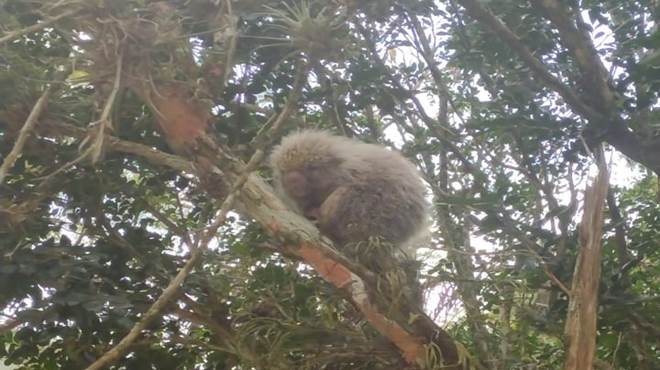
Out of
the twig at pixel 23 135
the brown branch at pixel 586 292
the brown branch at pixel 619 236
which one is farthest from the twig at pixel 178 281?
the brown branch at pixel 619 236

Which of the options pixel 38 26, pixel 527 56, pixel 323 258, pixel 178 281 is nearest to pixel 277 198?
pixel 323 258

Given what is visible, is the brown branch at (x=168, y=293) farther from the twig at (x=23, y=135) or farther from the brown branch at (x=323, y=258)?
the twig at (x=23, y=135)

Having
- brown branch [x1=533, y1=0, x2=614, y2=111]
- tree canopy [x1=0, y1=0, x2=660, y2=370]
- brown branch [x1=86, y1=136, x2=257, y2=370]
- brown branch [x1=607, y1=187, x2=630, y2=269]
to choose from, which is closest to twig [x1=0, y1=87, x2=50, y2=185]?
tree canopy [x1=0, y1=0, x2=660, y2=370]

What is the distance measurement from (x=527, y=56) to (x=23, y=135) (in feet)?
7.65

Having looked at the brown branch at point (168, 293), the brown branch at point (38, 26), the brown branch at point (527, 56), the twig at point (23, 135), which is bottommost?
the brown branch at point (168, 293)

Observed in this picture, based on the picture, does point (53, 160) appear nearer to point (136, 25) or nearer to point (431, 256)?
point (136, 25)

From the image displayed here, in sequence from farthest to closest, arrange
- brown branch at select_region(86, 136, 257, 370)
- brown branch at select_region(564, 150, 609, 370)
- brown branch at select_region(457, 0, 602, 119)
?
brown branch at select_region(457, 0, 602, 119) < brown branch at select_region(564, 150, 609, 370) < brown branch at select_region(86, 136, 257, 370)

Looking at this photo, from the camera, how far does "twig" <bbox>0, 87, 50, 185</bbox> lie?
243cm

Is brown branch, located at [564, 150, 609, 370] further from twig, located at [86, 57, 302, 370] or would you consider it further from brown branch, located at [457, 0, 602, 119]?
twig, located at [86, 57, 302, 370]

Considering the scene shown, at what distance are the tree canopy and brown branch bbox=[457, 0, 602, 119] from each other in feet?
0.04

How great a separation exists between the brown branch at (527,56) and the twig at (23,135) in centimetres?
197

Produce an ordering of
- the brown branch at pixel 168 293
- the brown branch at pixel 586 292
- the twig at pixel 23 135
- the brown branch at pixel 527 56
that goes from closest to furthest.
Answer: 1. the brown branch at pixel 168 293
2. the twig at pixel 23 135
3. the brown branch at pixel 586 292
4. the brown branch at pixel 527 56

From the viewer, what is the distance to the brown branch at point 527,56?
3717 millimetres

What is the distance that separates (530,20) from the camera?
12.8ft
